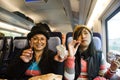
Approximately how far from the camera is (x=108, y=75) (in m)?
1.96

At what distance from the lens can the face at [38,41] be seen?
2.01m

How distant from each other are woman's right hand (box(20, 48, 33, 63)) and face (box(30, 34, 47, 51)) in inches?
3.8

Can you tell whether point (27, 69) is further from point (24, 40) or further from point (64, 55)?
point (24, 40)

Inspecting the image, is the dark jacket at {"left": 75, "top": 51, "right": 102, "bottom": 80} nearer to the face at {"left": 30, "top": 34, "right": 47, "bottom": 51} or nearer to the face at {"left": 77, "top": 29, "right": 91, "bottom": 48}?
the face at {"left": 77, "top": 29, "right": 91, "bottom": 48}

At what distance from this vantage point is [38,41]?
2.00m

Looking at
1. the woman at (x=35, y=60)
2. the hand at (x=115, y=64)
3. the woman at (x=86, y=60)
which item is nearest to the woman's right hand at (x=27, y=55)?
the woman at (x=35, y=60)

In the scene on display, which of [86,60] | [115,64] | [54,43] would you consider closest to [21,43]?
[54,43]

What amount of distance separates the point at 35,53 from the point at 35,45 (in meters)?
0.10

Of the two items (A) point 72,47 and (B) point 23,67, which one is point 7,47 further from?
(A) point 72,47

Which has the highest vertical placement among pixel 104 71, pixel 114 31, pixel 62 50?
pixel 114 31

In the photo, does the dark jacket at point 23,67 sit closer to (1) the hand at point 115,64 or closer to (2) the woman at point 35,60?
(2) the woman at point 35,60

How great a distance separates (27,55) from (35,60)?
0.50 feet

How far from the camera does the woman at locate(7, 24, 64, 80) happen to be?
196 centimetres

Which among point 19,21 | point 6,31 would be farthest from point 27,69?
point 6,31
